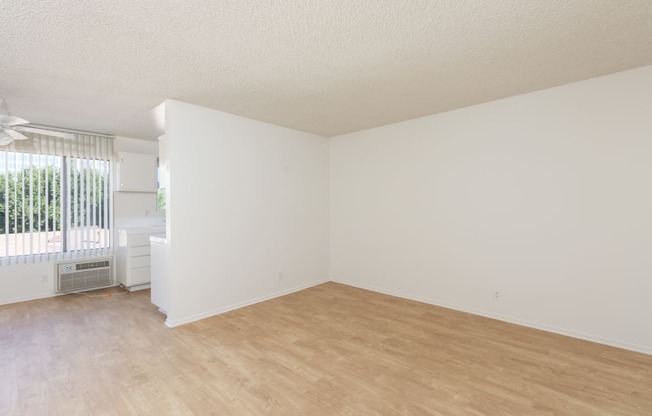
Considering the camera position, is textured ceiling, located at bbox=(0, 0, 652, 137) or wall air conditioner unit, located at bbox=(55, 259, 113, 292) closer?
textured ceiling, located at bbox=(0, 0, 652, 137)

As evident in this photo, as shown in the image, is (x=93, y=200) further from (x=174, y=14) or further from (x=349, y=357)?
(x=349, y=357)

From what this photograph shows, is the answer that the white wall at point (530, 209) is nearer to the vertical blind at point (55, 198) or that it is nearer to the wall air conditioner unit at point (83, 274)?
the wall air conditioner unit at point (83, 274)

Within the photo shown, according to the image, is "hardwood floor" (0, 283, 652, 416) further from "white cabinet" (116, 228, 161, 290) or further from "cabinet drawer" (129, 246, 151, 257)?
"cabinet drawer" (129, 246, 151, 257)

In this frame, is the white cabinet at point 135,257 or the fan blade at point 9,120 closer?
the fan blade at point 9,120

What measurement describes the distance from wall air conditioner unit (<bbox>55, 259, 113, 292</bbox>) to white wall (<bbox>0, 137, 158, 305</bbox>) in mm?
160

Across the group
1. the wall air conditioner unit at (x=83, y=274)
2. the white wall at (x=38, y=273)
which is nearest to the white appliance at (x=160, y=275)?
the wall air conditioner unit at (x=83, y=274)

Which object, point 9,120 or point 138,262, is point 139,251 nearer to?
point 138,262

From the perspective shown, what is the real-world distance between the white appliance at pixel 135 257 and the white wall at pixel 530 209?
3570 mm

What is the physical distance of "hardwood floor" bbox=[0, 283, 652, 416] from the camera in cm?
201

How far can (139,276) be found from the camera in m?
4.66

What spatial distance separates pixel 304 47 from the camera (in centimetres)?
228

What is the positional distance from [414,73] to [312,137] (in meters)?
2.58

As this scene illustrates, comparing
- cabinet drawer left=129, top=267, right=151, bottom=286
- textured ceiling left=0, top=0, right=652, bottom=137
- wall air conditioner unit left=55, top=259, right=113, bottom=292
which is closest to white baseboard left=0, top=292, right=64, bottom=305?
wall air conditioner unit left=55, top=259, right=113, bottom=292

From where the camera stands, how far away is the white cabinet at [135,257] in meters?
4.57
